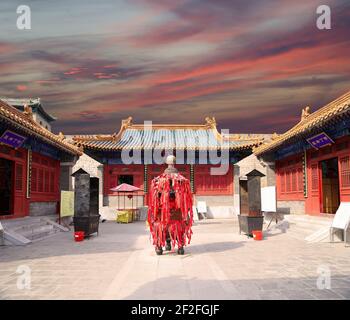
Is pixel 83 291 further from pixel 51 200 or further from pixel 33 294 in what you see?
pixel 51 200

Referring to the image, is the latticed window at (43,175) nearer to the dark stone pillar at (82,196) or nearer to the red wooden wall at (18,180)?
the red wooden wall at (18,180)

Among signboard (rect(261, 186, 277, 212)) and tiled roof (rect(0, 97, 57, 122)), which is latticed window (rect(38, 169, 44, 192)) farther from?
tiled roof (rect(0, 97, 57, 122))

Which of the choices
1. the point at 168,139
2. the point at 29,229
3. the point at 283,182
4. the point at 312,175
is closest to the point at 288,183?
the point at 283,182

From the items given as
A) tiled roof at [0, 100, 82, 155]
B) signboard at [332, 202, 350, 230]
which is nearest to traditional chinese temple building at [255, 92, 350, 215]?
signboard at [332, 202, 350, 230]

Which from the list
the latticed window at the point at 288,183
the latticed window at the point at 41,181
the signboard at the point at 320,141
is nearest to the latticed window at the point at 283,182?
the latticed window at the point at 288,183

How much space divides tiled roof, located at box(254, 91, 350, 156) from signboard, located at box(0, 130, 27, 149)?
9.03 metres

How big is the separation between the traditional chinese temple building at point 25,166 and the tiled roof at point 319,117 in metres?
8.59

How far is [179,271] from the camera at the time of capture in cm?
603

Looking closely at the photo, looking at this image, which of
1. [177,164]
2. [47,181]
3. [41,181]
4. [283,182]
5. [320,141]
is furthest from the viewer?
[177,164]

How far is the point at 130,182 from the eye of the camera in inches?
907

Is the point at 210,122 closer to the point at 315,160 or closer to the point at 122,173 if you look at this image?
the point at 122,173

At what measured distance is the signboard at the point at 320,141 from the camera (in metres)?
11.7

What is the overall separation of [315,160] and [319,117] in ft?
8.13

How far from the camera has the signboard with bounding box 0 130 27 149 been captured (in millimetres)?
10922
